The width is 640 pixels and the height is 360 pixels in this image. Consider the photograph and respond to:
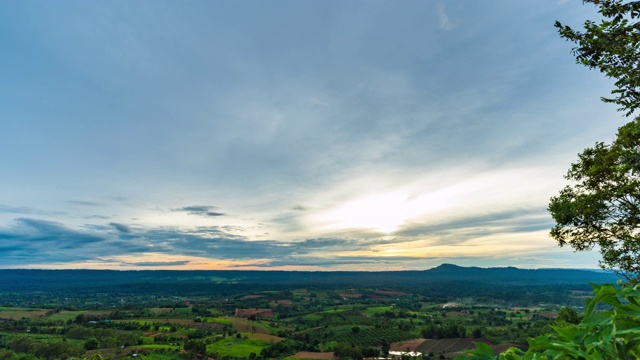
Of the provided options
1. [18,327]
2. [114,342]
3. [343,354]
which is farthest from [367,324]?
[18,327]

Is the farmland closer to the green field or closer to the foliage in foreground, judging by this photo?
the green field

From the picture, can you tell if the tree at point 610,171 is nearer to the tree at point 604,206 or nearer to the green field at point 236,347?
the tree at point 604,206

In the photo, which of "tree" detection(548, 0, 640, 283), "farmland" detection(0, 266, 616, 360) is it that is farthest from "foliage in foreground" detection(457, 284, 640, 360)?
"farmland" detection(0, 266, 616, 360)

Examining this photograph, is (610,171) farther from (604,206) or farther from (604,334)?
(604,334)

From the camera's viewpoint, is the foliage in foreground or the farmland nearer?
the foliage in foreground

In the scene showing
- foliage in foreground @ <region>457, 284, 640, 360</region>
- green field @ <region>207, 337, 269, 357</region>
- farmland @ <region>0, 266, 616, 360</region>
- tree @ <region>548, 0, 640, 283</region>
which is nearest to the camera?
foliage in foreground @ <region>457, 284, 640, 360</region>

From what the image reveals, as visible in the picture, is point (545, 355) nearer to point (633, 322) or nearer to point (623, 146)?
point (633, 322)

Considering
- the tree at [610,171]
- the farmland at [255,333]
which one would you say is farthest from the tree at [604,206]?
the farmland at [255,333]

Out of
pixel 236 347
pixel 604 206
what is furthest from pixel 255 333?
pixel 604 206
